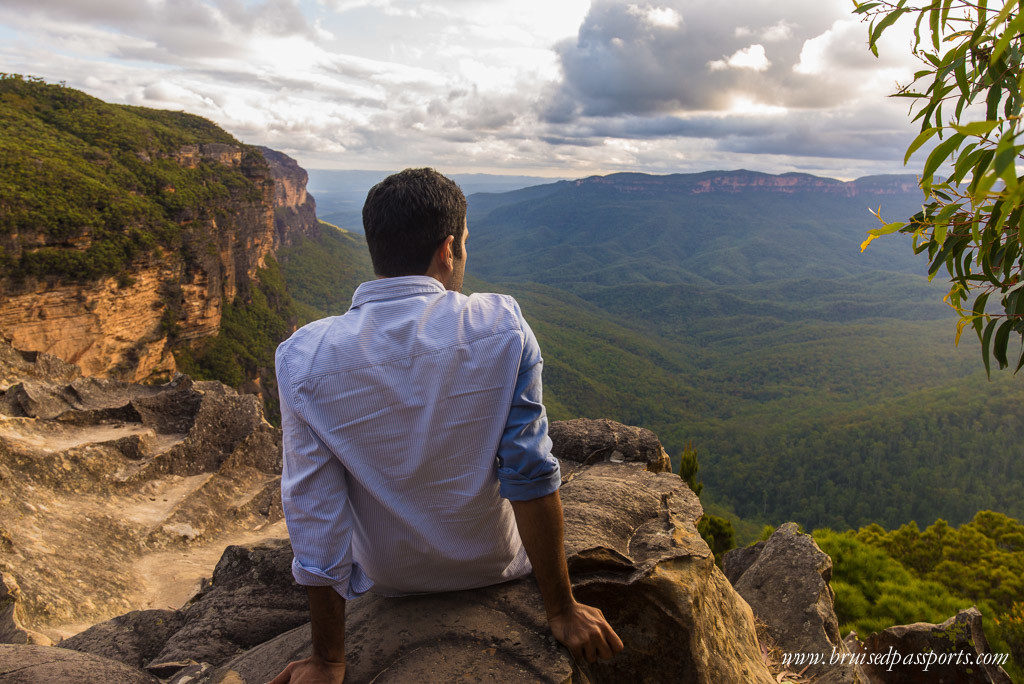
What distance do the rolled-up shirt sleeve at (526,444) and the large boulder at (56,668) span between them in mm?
2126

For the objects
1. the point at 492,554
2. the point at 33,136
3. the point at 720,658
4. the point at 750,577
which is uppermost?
the point at 33,136

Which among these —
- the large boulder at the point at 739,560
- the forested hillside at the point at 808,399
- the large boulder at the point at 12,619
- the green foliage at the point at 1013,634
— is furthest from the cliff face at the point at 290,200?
the green foliage at the point at 1013,634

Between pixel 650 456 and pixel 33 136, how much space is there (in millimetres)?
38079

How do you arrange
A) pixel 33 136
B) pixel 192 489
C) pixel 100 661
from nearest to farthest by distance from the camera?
pixel 100 661
pixel 192 489
pixel 33 136

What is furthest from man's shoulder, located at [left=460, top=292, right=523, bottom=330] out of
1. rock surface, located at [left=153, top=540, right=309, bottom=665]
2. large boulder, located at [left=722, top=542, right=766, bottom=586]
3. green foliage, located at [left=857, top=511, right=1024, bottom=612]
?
green foliage, located at [left=857, top=511, right=1024, bottom=612]

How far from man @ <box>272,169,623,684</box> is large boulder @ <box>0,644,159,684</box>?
3.44 feet

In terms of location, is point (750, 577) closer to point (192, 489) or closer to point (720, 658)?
point (720, 658)

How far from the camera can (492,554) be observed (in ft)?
8.25

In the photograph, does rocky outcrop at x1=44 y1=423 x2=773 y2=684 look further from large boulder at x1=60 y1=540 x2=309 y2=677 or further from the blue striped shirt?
the blue striped shirt

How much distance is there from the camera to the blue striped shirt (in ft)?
6.92

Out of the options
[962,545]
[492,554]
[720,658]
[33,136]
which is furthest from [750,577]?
[33,136]

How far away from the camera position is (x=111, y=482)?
9.88m

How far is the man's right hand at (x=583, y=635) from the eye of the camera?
238 centimetres

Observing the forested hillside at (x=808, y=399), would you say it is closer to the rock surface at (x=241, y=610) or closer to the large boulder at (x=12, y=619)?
the large boulder at (x=12, y=619)
